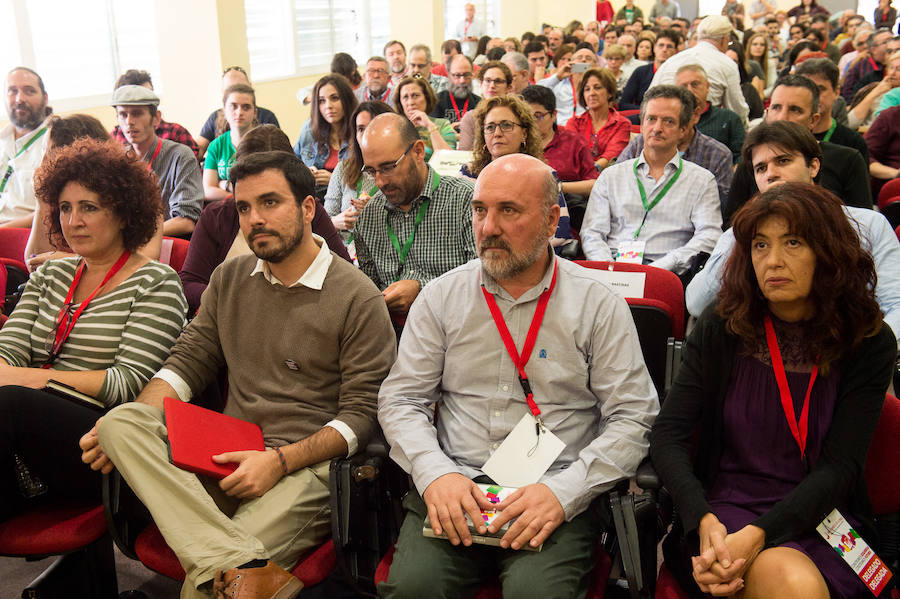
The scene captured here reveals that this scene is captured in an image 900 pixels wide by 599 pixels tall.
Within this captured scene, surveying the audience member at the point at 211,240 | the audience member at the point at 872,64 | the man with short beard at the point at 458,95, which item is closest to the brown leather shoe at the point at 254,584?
the audience member at the point at 211,240

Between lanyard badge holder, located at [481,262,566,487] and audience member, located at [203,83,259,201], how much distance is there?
341cm

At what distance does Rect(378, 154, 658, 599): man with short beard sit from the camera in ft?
5.77

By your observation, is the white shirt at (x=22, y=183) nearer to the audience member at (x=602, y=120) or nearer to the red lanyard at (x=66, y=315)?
the red lanyard at (x=66, y=315)

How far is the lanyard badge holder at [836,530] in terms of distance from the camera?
5.18ft

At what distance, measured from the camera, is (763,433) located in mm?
1742

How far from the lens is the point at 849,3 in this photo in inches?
757

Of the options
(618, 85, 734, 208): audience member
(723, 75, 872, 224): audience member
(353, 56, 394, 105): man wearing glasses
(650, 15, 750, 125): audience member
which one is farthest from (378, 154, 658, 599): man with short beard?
(353, 56, 394, 105): man wearing glasses

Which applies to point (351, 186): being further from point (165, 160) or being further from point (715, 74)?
point (715, 74)

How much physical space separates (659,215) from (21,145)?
12.6 feet

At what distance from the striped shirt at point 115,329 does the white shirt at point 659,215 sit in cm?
204

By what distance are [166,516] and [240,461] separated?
22cm

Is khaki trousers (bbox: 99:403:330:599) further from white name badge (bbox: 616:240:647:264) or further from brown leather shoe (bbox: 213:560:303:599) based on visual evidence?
white name badge (bbox: 616:240:647:264)

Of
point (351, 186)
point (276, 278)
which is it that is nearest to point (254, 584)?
point (276, 278)

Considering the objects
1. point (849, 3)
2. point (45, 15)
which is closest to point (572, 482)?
point (45, 15)
